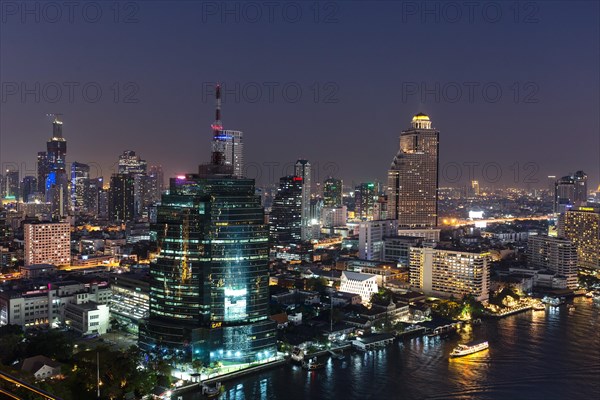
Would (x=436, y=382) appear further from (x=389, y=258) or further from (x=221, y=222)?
(x=389, y=258)

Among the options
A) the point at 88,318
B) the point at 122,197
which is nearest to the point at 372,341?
the point at 88,318

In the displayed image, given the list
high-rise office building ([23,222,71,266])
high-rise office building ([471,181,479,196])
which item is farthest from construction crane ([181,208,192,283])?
high-rise office building ([471,181,479,196])

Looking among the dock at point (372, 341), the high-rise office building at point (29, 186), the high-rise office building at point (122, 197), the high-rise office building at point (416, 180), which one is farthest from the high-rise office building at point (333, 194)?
the dock at point (372, 341)

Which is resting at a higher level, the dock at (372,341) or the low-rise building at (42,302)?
the low-rise building at (42,302)

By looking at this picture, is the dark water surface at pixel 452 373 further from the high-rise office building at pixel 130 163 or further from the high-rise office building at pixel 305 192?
the high-rise office building at pixel 130 163

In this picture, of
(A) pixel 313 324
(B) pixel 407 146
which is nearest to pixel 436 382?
(A) pixel 313 324

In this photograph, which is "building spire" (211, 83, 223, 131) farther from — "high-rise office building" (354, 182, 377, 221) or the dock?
"high-rise office building" (354, 182, 377, 221)
